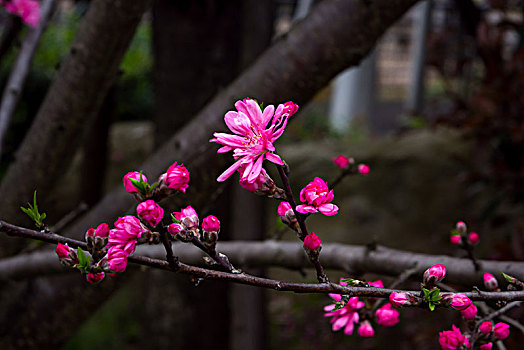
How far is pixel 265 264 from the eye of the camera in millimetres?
1375

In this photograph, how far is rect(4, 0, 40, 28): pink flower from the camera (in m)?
1.62

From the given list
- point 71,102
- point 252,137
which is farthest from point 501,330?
point 71,102

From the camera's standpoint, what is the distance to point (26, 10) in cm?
165

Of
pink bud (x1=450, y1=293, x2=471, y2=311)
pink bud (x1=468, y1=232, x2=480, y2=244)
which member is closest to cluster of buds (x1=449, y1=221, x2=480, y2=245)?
pink bud (x1=468, y1=232, x2=480, y2=244)

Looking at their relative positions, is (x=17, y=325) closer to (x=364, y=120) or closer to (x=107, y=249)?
(x=107, y=249)

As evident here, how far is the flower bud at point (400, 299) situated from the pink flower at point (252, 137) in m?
0.22

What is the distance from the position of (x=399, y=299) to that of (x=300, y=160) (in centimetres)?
353

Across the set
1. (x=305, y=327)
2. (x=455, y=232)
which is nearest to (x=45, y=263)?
(x=455, y=232)

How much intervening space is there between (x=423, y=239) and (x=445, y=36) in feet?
5.07

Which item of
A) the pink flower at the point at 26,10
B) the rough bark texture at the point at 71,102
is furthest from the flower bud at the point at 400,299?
the pink flower at the point at 26,10

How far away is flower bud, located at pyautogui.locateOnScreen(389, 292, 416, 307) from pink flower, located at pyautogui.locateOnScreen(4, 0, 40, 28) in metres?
1.50

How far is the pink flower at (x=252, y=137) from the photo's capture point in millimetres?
618

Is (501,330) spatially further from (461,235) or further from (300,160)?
(300,160)

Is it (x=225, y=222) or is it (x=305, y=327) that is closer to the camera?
(x=225, y=222)
